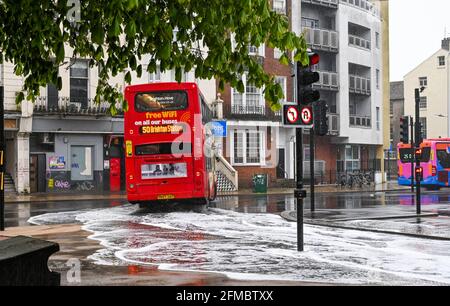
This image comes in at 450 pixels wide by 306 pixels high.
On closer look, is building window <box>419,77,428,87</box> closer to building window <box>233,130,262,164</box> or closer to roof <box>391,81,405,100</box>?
roof <box>391,81,405,100</box>

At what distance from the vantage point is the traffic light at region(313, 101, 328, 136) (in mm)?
20078

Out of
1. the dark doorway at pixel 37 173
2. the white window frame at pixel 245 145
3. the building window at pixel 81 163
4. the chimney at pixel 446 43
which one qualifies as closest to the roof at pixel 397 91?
the chimney at pixel 446 43

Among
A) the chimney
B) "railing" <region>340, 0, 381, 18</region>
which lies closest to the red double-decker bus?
"railing" <region>340, 0, 381, 18</region>

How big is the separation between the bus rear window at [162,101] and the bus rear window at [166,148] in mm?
1157

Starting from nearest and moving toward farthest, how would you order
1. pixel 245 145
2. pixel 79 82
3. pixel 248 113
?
pixel 79 82 → pixel 248 113 → pixel 245 145

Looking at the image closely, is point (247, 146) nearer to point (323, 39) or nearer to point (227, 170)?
point (227, 170)

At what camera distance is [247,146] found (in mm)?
41594

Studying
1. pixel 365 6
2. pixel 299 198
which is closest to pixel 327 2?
pixel 365 6

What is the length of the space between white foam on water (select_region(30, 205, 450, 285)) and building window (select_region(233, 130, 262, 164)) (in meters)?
24.2

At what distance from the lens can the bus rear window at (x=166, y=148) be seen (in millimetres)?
19734

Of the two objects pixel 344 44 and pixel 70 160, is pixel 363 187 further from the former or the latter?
pixel 70 160

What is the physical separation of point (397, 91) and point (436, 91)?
8.98 meters

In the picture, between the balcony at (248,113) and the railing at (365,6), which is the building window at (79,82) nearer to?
the balcony at (248,113)
